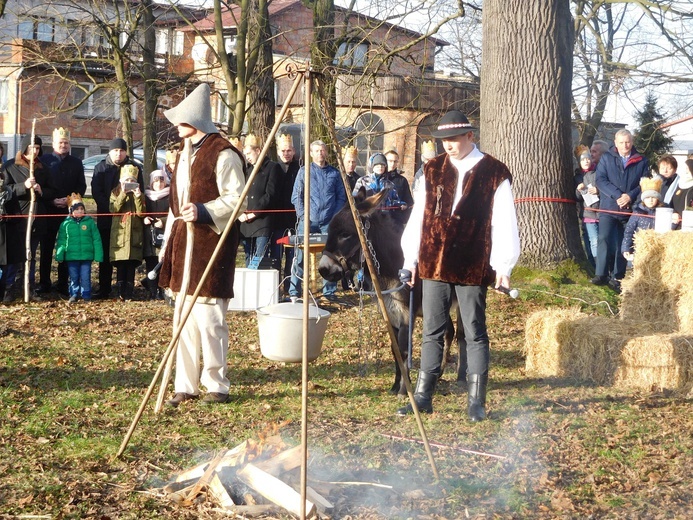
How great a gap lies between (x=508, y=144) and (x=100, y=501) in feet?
26.5

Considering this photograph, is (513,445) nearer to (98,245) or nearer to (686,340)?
(686,340)

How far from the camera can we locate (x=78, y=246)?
1117 centimetres

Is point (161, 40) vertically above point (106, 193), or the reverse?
point (161, 40)

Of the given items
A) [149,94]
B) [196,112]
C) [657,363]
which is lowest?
[657,363]

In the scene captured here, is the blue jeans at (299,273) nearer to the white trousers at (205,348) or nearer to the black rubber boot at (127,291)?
the black rubber boot at (127,291)

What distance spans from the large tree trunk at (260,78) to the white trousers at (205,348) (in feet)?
29.0

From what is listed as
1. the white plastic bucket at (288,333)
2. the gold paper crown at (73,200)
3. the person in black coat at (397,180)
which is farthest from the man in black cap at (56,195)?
the white plastic bucket at (288,333)

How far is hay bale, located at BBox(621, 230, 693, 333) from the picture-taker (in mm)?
8406

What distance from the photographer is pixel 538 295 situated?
35.7 feet

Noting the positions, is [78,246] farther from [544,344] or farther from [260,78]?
[544,344]

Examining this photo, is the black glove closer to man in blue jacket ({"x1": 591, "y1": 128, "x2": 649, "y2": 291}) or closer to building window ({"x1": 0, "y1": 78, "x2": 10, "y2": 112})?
man in blue jacket ({"x1": 591, "y1": 128, "x2": 649, "y2": 291})

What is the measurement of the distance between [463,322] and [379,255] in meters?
1.26

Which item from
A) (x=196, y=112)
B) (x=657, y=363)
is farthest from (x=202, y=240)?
(x=657, y=363)

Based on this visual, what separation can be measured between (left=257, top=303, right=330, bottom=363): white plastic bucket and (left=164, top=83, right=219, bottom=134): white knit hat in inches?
73.1
